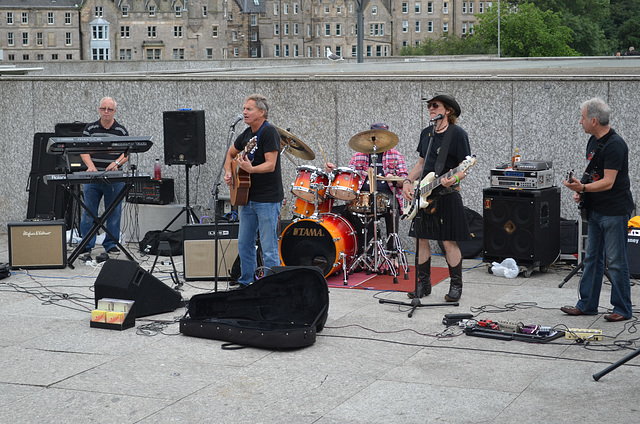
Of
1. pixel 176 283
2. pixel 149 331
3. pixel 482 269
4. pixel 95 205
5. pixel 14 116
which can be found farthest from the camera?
pixel 14 116

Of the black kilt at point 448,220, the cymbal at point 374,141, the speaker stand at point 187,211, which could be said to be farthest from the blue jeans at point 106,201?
the black kilt at point 448,220

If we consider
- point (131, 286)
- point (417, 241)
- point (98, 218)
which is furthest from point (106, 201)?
point (417, 241)

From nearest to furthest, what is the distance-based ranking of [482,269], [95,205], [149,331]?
[149,331]
[482,269]
[95,205]

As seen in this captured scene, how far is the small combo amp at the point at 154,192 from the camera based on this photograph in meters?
12.5

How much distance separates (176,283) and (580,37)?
258 feet

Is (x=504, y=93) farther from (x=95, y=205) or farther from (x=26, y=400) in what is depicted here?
(x=26, y=400)

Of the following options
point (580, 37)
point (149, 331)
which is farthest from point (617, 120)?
point (580, 37)

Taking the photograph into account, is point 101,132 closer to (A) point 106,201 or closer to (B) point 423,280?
(A) point 106,201

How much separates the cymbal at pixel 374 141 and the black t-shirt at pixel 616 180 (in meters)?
2.53

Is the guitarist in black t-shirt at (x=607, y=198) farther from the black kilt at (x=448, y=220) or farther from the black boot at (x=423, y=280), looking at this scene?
the black boot at (x=423, y=280)

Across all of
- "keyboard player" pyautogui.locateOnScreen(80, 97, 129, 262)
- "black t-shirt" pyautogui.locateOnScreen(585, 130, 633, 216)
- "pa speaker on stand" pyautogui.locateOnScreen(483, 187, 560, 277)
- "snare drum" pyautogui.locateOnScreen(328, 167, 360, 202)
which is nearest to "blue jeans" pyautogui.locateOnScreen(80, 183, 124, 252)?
"keyboard player" pyautogui.locateOnScreen(80, 97, 129, 262)

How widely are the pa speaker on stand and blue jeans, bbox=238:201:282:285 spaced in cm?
278

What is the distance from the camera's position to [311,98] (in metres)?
12.1

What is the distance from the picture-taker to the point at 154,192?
1254 cm
